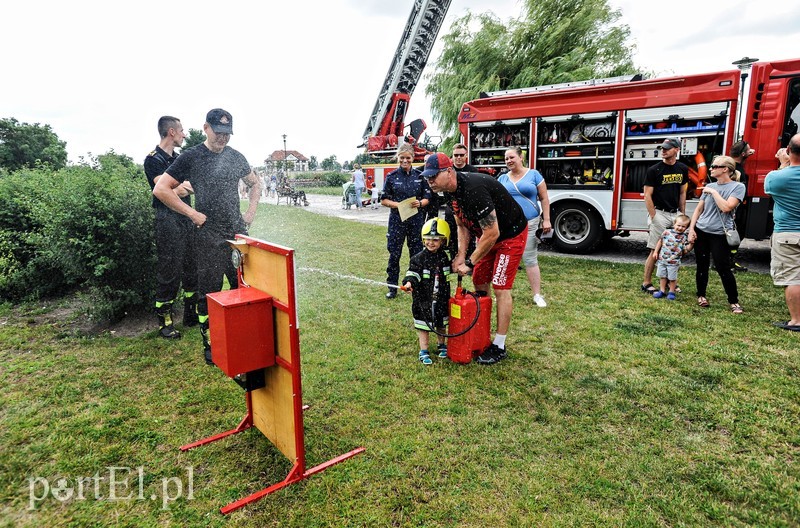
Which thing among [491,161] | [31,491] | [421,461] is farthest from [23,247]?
[491,161]

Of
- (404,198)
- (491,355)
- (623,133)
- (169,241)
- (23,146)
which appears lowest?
(491,355)

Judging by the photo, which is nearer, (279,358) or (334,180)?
(279,358)

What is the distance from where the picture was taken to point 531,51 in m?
17.8

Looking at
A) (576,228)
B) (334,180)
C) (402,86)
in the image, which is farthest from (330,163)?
(576,228)

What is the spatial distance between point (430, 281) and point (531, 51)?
17229 millimetres

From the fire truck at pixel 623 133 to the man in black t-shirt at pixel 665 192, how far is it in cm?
146

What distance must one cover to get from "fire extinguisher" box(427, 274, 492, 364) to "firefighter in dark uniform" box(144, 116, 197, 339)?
2.64 meters

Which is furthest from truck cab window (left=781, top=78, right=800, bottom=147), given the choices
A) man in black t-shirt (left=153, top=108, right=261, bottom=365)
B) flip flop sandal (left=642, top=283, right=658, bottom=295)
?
man in black t-shirt (left=153, top=108, right=261, bottom=365)

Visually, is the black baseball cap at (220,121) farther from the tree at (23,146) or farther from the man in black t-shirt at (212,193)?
the tree at (23,146)

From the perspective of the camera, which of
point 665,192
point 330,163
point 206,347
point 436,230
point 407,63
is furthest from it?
point 330,163

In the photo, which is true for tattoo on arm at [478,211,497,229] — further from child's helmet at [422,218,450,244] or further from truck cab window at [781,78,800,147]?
truck cab window at [781,78,800,147]

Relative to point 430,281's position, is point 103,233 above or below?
above

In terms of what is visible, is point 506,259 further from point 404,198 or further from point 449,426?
point 404,198

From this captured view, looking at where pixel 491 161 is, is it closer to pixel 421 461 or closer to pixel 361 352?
pixel 361 352
